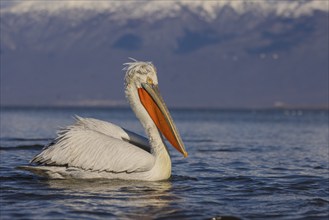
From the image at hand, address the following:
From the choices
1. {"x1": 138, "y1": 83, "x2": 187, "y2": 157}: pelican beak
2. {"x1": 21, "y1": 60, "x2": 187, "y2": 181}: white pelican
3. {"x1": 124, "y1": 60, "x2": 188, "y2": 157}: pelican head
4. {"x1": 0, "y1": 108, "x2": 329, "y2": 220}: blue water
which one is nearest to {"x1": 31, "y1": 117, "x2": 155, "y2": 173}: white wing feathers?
{"x1": 21, "y1": 60, "x2": 187, "y2": 181}: white pelican

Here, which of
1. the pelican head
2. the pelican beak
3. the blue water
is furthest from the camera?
the pelican head

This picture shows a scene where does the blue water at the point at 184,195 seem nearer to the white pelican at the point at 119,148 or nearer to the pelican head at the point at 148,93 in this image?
the white pelican at the point at 119,148

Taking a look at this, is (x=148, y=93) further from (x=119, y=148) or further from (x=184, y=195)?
(x=184, y=195)

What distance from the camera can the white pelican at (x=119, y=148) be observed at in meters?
10.4

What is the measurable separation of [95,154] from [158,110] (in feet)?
3.58

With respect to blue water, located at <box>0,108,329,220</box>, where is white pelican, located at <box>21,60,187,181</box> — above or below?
above

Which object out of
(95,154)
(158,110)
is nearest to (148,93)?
(158,110)

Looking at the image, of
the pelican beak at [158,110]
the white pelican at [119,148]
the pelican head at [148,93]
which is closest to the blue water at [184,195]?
the white pelican at [119,148]

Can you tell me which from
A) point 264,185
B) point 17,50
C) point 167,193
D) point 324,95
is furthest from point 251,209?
point 17,50

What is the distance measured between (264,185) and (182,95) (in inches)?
6127

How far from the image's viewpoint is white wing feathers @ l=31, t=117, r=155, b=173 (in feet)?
34.0

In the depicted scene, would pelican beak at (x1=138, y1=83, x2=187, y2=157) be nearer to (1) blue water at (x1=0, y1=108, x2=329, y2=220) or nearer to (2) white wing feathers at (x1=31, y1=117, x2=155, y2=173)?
(2) white wing feathers at (x1=31, y1=117, x2=155, y2=173)

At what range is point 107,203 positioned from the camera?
9070mm

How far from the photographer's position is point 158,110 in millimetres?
10961
